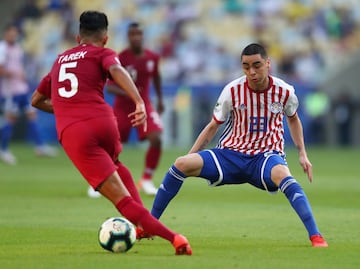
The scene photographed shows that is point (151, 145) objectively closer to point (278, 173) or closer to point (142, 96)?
point (142, 96)

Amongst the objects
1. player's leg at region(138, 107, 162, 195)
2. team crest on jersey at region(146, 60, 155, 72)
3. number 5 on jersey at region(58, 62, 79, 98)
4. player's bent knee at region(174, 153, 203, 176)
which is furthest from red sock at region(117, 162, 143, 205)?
team crest on jersey at region(146, 60, 155, 72)

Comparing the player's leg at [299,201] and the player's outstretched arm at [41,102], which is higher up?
the player's outstretched arm at [41,102]

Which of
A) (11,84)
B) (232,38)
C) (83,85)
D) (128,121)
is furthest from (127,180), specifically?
(232,38)

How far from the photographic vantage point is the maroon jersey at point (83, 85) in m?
8.62

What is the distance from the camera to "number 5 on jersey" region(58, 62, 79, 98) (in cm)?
867

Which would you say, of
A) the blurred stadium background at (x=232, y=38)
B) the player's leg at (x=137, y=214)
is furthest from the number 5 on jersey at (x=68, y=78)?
the blurred stadium background at (x=232, y=38)

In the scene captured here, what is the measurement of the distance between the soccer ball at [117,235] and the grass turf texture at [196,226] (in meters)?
0.10

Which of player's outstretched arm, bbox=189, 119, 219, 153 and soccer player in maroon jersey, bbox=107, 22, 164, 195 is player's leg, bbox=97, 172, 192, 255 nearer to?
player's outstretched arm, bbox=189, 119, 219, 153

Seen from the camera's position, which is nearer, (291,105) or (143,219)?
(143,219)

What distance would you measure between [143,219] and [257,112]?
1892 mm

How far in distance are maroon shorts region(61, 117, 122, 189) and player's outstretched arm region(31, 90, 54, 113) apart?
836mm

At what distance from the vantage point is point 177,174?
9.45 metres

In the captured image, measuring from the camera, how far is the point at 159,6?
1400 inches

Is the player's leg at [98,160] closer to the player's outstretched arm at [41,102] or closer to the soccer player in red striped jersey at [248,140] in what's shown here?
the player's outstretched arm at [41,102]
